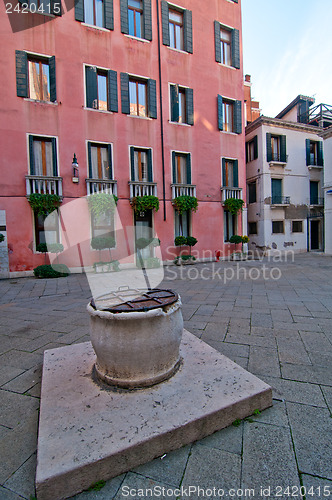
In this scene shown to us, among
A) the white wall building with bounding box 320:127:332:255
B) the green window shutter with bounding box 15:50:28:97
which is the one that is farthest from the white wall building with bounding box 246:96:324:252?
the green window shutter with bounding box 15:50:28:97

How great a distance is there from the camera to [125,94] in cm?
1084

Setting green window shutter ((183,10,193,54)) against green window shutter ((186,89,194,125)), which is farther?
green window shutter ((186,89,194,125))

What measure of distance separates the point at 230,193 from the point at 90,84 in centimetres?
821

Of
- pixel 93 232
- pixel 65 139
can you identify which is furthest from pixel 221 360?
pixel 65 139

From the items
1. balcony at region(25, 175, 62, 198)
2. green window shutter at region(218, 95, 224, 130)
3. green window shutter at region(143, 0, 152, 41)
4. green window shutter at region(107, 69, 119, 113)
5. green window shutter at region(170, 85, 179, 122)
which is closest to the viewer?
balcony at region(25, 175, 62, 198)

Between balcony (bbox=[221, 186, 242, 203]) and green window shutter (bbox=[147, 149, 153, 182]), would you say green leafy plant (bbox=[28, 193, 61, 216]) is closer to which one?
green window shutter (bbox=[147, 149, 153, 182])

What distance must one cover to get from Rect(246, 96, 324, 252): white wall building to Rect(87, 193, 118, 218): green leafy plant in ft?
34.7

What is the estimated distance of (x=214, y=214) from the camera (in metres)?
13.0

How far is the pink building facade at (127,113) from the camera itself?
9.45m

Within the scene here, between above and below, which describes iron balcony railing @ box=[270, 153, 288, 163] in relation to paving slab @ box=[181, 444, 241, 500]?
above

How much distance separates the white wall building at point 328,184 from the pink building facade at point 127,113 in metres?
6.16

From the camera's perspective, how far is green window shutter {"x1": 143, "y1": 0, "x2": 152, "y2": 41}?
11.1 m

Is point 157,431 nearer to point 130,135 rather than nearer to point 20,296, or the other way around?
point 20,296

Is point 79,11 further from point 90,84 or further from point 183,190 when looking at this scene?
point 183,190
